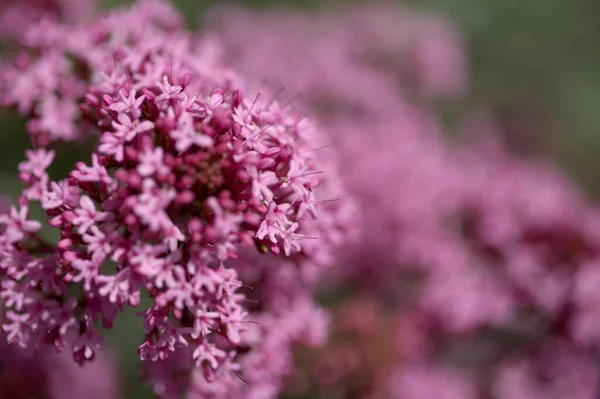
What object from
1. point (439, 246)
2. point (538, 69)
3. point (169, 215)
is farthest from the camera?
point (538, 69)

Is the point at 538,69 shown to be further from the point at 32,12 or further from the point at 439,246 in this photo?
the point at 32,12

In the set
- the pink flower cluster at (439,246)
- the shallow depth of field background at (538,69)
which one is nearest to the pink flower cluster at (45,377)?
the pink flower cluster at (439,246)

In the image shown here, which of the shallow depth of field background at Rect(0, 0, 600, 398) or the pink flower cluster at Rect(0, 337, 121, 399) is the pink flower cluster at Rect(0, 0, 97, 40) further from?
the shallow depth of field background at Rect(0, 0, 600, 398)

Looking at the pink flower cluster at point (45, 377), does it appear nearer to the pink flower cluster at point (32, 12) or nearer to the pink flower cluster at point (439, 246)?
the pink flower cluster at point (439, 246)

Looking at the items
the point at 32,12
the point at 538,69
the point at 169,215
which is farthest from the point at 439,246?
the point at 538,69

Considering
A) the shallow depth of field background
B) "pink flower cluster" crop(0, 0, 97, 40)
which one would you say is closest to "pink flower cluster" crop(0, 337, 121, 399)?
"pink flower cluster" crop(0, 0, 97, 40)
